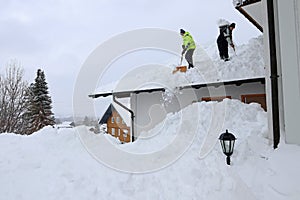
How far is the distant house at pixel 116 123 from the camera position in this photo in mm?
11485

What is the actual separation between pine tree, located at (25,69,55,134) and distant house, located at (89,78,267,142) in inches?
527

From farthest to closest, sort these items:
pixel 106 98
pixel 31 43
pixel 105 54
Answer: pixel 31 43
pixel 106 98
pixel 105 54

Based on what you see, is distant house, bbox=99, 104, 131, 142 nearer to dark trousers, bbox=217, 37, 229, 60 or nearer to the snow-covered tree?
dark trousers, bbox=217, 37, 229, 60

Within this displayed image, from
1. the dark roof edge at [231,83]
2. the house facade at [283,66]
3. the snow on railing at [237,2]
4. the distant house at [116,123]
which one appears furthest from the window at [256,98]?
the distant house at [116,123]

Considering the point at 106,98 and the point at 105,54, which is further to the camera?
the point at 106,98

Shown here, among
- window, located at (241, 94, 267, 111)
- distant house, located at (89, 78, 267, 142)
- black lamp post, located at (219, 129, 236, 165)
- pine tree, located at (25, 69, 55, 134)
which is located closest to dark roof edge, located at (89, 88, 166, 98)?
distant house, located at (89, 78, 267, 142)

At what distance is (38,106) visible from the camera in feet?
72.7

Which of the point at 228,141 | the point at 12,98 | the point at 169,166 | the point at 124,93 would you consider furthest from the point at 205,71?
the point at 12,98

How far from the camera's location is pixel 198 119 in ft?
20.7

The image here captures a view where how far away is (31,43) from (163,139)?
16.2 m

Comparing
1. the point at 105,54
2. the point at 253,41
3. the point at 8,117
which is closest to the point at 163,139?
the point at 105,54

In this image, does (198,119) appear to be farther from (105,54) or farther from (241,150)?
(105,54)

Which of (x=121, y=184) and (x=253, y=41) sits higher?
(x=253, y=41)

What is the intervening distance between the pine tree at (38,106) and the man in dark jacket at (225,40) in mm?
17219
